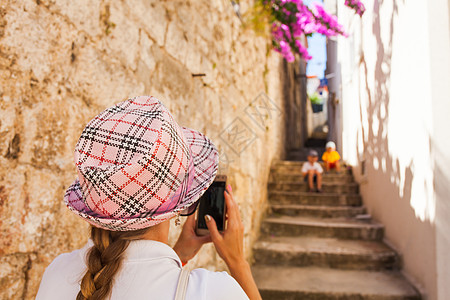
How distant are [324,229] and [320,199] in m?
0.99

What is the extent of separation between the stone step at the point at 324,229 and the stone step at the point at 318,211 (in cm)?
30

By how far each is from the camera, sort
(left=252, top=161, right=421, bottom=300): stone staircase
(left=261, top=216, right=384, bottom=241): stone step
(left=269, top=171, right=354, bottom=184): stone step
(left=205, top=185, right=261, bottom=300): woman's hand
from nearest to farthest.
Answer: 1. (left=205, top=185, right=261, bottom=300): woman's hand
2. (left=252, top=161, right=421, bottom=300): stone staircase
3. (left=261, top=216, right=384, bottom=241): stone step
4. (left=269, top=171, right=354, bottom=184): stone step

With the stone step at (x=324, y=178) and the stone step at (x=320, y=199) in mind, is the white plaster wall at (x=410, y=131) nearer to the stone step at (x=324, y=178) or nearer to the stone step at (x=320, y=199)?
the stone step at (x=320, y=199)

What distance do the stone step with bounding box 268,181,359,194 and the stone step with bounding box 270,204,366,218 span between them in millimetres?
581

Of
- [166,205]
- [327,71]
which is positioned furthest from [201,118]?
[327,71]

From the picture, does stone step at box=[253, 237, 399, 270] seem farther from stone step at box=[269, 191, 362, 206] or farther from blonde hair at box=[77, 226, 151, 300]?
blonde hair at box=[77, 226, 151, 300]

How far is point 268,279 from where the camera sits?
295 centimetres

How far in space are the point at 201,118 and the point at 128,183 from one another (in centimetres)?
163

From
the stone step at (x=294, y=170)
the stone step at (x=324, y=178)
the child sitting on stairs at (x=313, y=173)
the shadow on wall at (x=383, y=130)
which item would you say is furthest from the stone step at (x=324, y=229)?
the stone step at (x=294, y=170)

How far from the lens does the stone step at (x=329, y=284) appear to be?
2.59 metres

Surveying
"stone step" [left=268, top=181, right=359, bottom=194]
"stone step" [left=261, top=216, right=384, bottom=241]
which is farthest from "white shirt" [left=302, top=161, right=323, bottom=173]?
"stone step" [left=261, top=216, right=384, bottom=241]

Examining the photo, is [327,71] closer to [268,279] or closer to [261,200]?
[261,200]

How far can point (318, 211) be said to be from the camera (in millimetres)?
4457

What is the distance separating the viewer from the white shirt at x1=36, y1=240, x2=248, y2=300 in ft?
1.79
